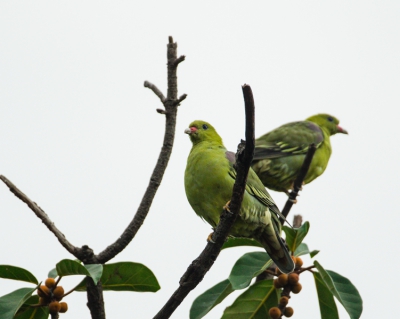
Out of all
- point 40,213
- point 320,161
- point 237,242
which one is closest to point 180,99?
point 40,213

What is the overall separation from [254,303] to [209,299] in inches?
11.7

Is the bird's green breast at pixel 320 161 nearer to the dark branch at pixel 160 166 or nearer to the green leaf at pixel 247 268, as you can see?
the green leaf at pixel 247 268

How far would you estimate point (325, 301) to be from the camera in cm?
338

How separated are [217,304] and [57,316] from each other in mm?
998

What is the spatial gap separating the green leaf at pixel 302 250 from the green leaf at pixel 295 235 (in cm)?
3

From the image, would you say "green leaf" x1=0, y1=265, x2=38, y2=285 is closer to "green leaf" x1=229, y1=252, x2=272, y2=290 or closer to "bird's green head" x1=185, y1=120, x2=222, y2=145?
"green leaf" x1=229, y1=252, x2=272, y2=290

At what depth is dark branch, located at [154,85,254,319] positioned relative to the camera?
2271 millimetres

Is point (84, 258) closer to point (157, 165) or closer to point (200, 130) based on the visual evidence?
point (157, 165)

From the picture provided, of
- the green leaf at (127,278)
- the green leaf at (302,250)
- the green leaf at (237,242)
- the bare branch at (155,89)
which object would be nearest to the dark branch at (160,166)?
the bare branch at (155,89)

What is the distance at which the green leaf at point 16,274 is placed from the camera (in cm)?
264

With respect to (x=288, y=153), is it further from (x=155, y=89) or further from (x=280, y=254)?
(x=155, y=89)

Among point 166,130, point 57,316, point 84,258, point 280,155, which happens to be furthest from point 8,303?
point 280,155

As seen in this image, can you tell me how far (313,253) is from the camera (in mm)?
3434

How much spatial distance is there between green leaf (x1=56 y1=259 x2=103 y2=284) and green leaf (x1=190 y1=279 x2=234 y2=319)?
0.89 metres
